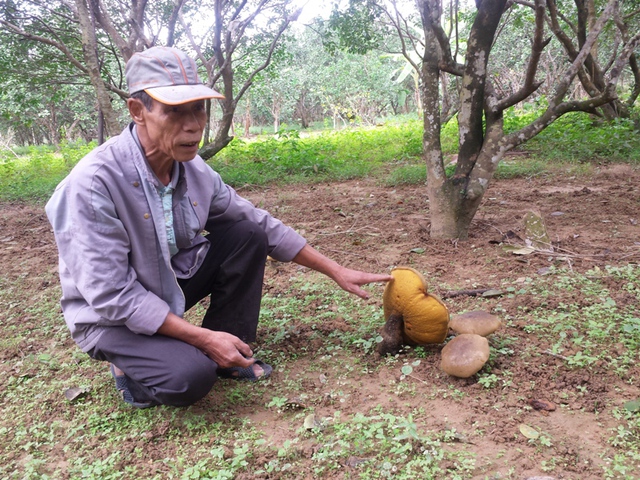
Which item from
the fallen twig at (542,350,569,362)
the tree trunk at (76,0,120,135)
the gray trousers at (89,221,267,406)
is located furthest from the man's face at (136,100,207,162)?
the tree trunk at (76,0,120,135)

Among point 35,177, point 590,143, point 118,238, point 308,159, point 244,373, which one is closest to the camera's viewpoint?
point 118,238

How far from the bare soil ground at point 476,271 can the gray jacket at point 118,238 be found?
60 centimetres

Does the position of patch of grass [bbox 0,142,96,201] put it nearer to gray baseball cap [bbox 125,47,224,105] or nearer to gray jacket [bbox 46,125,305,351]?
gray jacket [bbox 46,125,305,351]

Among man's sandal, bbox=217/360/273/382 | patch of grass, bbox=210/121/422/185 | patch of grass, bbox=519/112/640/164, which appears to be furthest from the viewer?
patch of grass, bbox=210/121/422/185

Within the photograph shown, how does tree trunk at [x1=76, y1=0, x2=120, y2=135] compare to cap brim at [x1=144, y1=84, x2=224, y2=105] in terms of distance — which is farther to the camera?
tree trunk at [x1=76, y1=0, x2=120, y2=135]

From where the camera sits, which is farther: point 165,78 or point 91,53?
point 91,53

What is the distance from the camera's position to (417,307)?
2428 millimetres

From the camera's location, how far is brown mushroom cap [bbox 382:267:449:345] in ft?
7.94

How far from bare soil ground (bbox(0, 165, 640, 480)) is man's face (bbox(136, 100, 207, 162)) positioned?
1182 mm

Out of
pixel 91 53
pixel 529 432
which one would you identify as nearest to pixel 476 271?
pixel 529 432

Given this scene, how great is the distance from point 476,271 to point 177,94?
2.48 metres

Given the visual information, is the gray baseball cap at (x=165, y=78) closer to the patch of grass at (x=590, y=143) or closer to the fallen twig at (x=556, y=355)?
the fallen twig at (x=556, y=355)

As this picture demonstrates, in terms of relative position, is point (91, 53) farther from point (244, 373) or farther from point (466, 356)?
point (466, 356)

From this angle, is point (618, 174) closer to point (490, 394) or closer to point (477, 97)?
point (477, 97)
